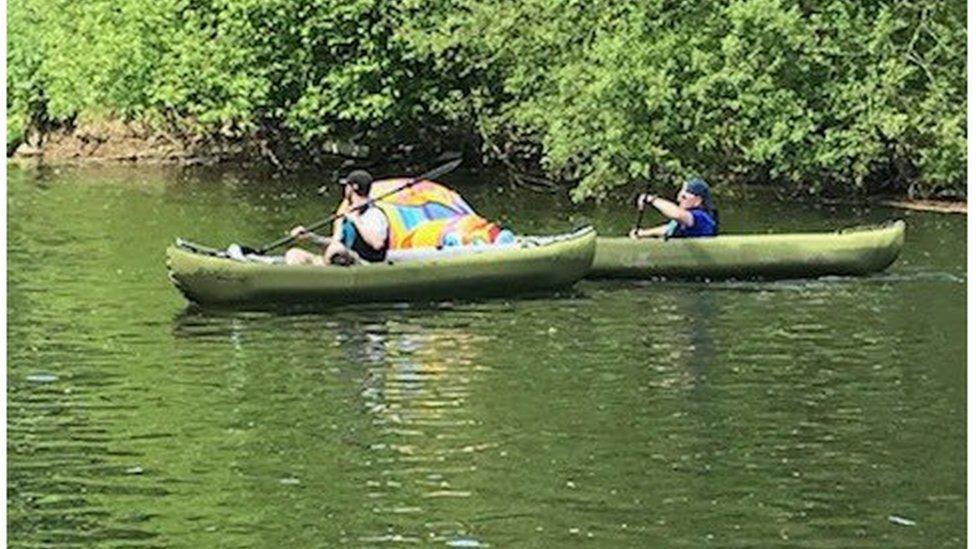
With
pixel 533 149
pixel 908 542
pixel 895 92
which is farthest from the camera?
pixel 533 149

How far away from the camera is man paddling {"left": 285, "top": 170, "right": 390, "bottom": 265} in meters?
19.8

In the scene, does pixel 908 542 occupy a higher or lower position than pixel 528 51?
lower

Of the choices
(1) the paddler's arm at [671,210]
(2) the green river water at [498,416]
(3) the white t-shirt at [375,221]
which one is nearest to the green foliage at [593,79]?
(2) the green river water at [498,416]

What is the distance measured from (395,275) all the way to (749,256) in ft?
11.2

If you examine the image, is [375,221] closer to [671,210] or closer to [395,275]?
[395,275]

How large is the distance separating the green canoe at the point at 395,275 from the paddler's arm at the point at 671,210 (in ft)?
2.02

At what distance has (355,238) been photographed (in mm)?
20000

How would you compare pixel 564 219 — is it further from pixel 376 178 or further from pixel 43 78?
pixel 43 78

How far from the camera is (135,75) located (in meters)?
36.4

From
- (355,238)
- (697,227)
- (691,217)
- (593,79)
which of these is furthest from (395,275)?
(593,79)

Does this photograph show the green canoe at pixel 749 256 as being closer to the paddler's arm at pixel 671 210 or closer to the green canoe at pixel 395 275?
the paddler's arm at pixel 671 210

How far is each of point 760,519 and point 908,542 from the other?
2.48 ft

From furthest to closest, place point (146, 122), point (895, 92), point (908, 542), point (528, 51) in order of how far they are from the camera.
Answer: point (146, 122), point (528, 51), point (895, 92), point (908, 542)

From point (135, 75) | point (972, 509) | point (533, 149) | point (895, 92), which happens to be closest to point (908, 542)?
point (972, 509)
